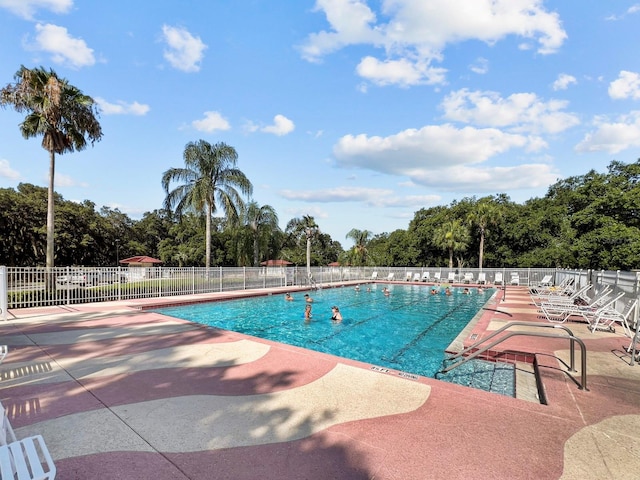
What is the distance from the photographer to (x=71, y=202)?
40.3 metres

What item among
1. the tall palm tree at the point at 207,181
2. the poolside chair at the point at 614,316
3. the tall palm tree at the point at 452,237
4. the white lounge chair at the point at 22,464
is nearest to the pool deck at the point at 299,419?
the white lounge chair at the point at 22,464

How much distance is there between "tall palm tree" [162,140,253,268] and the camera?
2003cm

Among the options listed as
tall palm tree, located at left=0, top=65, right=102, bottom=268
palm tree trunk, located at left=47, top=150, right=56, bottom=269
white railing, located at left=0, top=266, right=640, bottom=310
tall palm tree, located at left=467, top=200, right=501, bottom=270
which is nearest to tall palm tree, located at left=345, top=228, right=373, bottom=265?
tall palm tree, located at left=467, top=200, right=501, bottom=270

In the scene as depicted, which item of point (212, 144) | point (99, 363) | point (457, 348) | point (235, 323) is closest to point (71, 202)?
point (212, 144)

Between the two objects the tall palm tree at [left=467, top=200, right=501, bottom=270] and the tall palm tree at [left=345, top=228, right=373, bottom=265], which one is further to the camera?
the tall palm tree at [left=345, top=228, right=373, bottom=265]

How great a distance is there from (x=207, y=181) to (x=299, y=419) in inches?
745

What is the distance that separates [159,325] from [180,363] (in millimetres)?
3644

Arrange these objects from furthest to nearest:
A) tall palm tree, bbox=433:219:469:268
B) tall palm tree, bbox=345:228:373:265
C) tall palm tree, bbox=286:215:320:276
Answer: tall palm tree, bbox=345:228:373:265 → tall palm tree, bbox=433:219:469:268 → tall palm tree, bbox=286:215:320:276

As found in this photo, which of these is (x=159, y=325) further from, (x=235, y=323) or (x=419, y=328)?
(x=419, y=328)

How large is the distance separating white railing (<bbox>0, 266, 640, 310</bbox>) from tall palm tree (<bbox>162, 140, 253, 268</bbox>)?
3326 millimetres

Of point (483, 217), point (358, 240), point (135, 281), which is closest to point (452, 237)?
point (483, 217)

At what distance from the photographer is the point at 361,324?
37.8 ft

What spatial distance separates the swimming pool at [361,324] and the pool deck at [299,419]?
2.75m

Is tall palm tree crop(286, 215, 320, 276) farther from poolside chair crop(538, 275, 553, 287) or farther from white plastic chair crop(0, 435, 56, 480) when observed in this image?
white plastic chair crop(0, 435, 56, 480)
